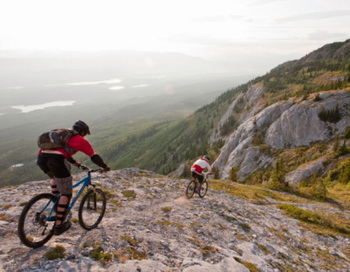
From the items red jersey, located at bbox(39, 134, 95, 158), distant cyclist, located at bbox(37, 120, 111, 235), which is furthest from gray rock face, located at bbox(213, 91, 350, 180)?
red jersey, located at bbox(39, 134, 95, 158)

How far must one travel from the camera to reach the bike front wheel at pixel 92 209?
10487mm

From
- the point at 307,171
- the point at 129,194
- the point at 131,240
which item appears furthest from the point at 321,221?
the point at 307,171

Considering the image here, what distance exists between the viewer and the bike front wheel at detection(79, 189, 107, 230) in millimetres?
10487

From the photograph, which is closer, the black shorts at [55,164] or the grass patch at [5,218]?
the black shorts at [55,164]

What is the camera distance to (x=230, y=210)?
17156 millimetres

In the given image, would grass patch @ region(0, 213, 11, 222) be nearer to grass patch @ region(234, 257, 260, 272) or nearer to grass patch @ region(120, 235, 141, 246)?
grass patch @ region(120, 235, 141, 246)

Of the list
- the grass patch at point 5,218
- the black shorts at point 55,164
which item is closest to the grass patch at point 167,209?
the black shorts at point 55,164

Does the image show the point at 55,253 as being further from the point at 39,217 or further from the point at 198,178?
the point at 198,178

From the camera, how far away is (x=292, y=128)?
184ft

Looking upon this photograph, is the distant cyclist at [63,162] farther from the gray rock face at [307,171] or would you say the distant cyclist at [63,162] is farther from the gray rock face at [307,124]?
the gray rock face at [307,124]

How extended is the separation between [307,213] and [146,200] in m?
14.6

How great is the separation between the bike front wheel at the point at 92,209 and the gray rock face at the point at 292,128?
Answer: 45397 millimetres

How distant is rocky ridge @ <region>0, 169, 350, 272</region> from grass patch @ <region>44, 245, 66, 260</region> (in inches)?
6.2

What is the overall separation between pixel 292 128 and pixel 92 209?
56.4 meters
